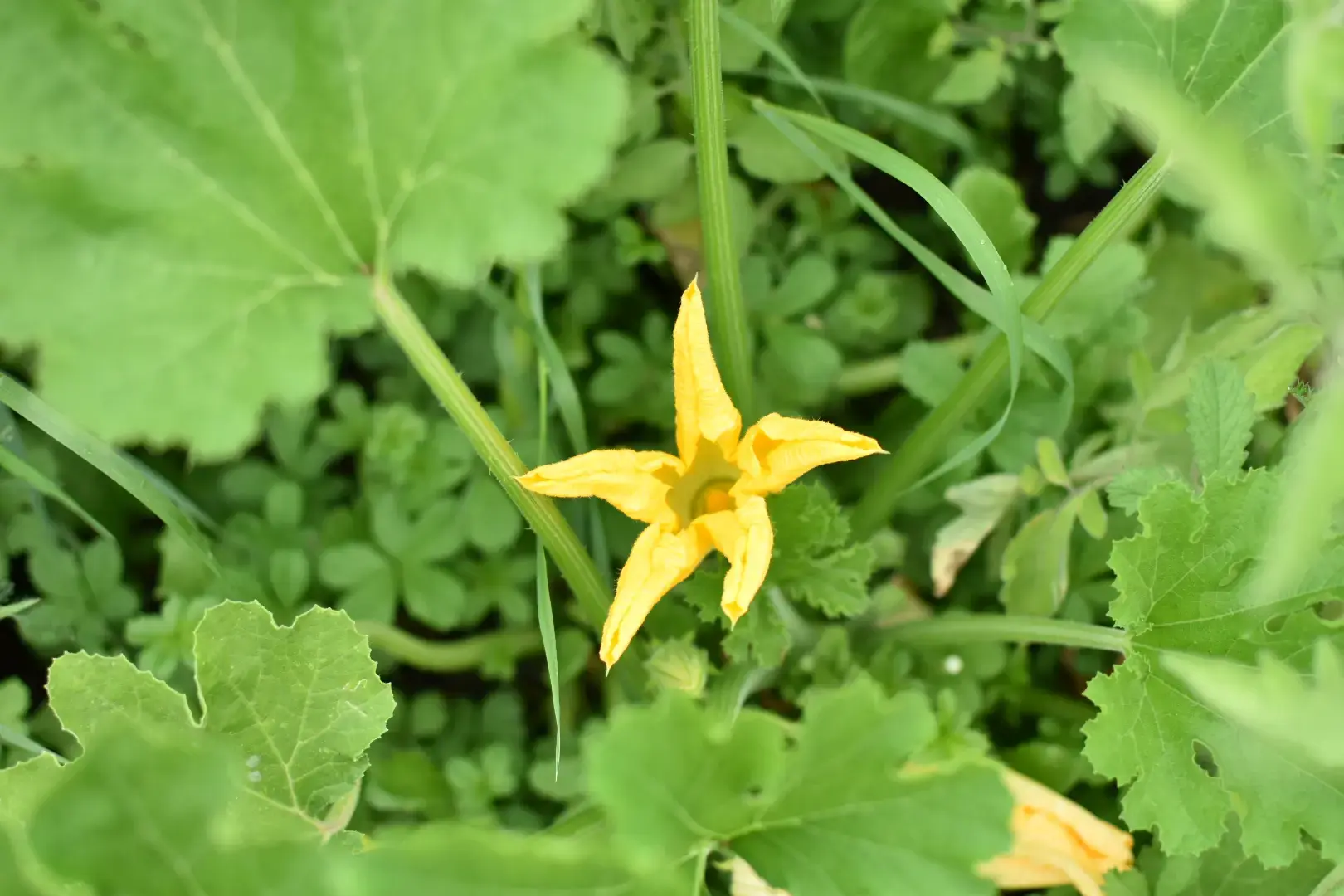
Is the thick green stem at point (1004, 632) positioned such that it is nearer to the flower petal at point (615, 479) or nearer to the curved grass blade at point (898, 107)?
the flower petal at point (615, 479)

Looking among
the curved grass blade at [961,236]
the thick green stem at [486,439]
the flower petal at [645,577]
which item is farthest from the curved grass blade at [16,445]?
the curved grass blade at [961,236]

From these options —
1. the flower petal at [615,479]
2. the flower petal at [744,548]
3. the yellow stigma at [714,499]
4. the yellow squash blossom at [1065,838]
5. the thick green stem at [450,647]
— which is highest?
the flower petal at [615,479]

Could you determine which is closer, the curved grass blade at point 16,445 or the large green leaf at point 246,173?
the large green leaf at point 246,173

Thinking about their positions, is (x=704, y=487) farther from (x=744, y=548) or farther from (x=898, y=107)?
(x=898, y=107)

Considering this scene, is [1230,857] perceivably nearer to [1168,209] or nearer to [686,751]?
[686,751]

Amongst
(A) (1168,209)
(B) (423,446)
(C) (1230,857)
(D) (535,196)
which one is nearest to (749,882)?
(C) (1230,857)

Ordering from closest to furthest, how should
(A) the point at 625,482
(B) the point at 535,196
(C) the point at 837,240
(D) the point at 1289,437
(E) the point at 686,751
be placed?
(E) the point at 686,751 < (B) the point at 535,196 < (A) the point at 625,482 < (D) the point at 1289,437 < (C) the point at 837,240
